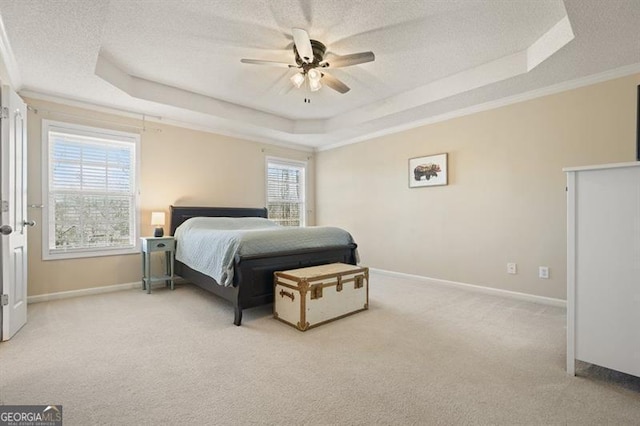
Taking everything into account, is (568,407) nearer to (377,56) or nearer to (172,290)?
(377,56)

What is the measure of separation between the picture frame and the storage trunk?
6.72 feet

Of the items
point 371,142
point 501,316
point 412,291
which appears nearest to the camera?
point 501,316

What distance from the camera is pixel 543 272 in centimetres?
345

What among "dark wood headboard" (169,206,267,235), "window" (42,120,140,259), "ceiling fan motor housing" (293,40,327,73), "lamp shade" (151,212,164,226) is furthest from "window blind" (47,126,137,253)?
"ceiling fan motor housing" (293,40,327,73)

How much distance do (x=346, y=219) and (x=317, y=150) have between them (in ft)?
5.55

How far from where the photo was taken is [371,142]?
17.8 ft

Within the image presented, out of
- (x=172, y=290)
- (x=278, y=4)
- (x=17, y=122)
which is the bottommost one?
(x=172, y=290)

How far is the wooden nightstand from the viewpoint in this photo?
155 inches

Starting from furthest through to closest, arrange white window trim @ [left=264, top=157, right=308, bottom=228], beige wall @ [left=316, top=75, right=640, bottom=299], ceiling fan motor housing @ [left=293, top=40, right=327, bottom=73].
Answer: white window trim @ [left=264, top=157, right=308, bottom=228] < beige wall @ [left=316, top=75, right=640, bottom=299] < ceiling fan motor housing @ [left=293, top=40, right=327, bottom=73]

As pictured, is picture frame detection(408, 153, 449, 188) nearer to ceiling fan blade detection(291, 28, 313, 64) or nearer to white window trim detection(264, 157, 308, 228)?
white window trim detection(264, 157, 308, 228)

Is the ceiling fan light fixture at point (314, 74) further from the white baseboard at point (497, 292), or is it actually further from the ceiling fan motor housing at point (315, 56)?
the white baseboard at point (497, 292)

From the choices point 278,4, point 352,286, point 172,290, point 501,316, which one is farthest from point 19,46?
point 501,316

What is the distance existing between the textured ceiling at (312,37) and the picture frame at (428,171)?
657mm

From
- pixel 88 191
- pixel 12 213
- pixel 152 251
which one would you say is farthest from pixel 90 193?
pixel 12 213
